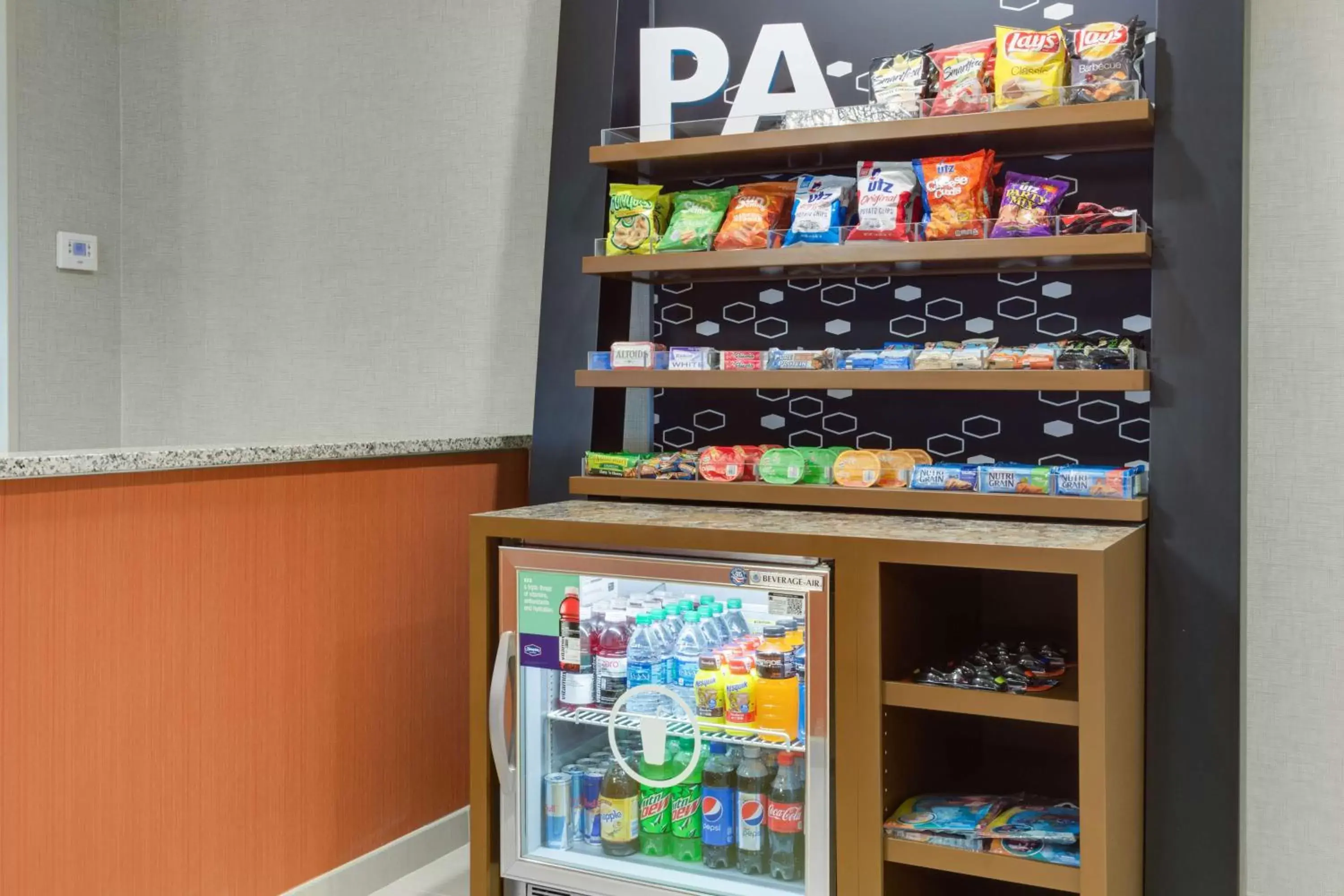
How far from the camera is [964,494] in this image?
2248 mm

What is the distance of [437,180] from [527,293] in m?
0.45

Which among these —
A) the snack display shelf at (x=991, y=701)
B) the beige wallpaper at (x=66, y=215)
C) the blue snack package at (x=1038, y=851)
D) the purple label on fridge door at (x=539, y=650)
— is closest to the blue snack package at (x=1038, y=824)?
the blue snack package at (x=1038, y=851)

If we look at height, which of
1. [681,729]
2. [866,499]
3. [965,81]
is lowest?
[681,729]

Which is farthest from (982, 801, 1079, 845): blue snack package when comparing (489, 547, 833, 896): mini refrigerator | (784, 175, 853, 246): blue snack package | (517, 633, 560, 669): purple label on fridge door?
(784, 175, 853, 246): blue snack package

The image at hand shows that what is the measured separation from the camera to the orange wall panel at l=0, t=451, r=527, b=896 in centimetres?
199

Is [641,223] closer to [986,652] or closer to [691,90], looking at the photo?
[691,90]

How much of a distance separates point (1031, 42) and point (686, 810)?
5.31 ft

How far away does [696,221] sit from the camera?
2537 mm

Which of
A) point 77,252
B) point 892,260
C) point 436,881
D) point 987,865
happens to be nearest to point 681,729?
point 987,865

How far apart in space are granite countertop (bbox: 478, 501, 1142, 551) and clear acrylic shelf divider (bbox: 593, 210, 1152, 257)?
0.54 meters

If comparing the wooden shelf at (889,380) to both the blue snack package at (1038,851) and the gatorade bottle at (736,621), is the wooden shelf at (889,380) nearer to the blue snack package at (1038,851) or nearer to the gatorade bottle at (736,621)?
the gatorade bottle at (736,621)

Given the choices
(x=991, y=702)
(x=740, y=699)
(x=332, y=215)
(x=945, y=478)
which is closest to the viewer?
(x=991, y=702)

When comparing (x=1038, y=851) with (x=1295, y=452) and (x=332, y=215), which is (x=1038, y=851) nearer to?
(x=1295, y=452)

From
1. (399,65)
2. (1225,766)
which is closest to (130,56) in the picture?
(399,65)
